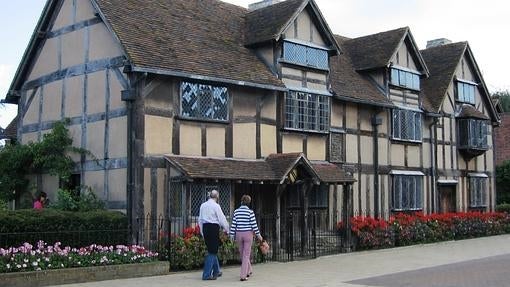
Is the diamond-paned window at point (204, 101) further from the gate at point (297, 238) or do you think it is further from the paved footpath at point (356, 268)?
the paved footpath at point (356, 268)

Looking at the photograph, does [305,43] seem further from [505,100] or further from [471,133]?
[505,100]

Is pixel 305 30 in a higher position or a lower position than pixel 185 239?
higher

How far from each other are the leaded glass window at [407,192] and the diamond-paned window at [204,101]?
977 cm

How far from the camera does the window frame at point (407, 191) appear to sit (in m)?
26.1

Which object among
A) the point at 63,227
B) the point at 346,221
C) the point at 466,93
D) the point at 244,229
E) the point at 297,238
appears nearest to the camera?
the point at 244,229

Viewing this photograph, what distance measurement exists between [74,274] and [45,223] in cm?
194

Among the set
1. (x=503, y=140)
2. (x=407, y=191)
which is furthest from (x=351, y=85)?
(x=503, y=140)

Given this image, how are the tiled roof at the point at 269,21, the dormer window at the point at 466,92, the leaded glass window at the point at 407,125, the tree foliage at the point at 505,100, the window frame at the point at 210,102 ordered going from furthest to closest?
1. the tree foliage at the point at 505,100
2. the dormer window at the point at 466,92
3. the leaded glass window at the point at 407,125
4. the tiled roof at the point at 269,21
5. the window frame at the point at 210,102

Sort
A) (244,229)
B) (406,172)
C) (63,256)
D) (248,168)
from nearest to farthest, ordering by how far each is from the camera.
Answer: (63,256), (244,229), (248,168), (406,172)

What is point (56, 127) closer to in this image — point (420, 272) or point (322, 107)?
point (322, 107)

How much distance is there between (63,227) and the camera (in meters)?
15.5

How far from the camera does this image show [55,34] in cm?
2102

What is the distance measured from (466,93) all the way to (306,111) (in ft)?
40.8

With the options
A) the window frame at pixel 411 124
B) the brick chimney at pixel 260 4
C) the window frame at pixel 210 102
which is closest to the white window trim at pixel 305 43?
the window frame at pixel 210 102
